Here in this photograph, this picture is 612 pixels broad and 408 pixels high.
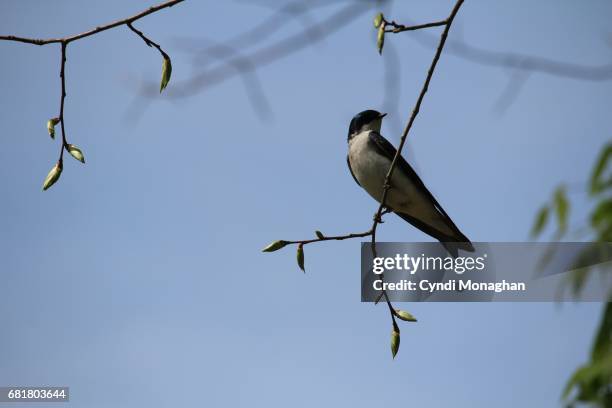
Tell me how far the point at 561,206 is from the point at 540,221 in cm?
6

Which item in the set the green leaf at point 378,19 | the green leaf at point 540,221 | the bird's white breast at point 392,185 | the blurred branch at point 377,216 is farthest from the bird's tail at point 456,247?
the green leaf at point 540,221

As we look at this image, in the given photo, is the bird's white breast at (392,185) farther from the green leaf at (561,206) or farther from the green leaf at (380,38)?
the green leaf at (561,206)

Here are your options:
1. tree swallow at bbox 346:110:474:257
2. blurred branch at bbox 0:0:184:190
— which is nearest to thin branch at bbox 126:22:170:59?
blurred branch at bbox 0:0:184:190

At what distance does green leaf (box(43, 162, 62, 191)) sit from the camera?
3150 millimetres

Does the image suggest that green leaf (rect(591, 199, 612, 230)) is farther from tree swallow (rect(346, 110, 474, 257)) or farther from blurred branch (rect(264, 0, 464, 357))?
tree swallow (rect(346, 110, 474, 257))

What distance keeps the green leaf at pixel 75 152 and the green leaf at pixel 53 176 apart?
0.24 feet

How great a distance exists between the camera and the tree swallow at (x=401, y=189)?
7.15 metres

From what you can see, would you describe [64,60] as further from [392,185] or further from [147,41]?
[392,185]

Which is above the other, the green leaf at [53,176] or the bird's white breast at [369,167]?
the bird's white breast at [369,167]

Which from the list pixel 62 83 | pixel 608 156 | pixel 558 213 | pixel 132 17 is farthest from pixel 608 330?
pixel 62 83

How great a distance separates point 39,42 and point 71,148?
0.48 metres

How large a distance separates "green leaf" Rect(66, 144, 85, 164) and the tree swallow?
4.21 m

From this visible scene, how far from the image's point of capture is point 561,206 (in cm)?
183

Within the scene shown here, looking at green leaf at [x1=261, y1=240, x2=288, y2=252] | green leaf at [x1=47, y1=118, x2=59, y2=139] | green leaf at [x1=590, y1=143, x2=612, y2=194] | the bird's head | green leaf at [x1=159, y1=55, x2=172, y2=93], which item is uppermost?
the bird's head
